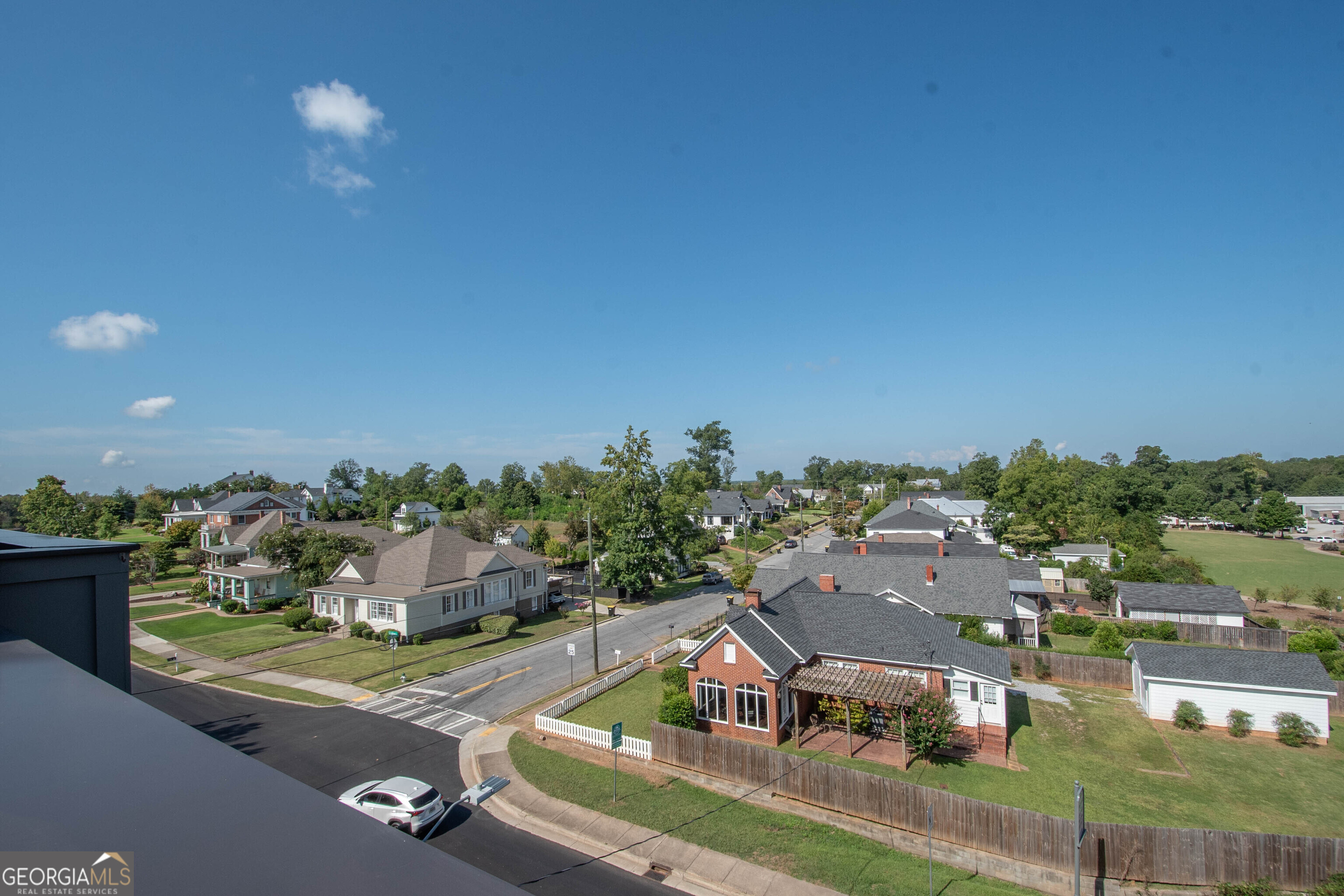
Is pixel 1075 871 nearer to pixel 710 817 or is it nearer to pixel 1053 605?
pixel 710 817

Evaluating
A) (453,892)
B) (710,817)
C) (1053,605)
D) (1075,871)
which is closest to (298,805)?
(453,892)

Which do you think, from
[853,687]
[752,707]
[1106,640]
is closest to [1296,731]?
[1106,640]

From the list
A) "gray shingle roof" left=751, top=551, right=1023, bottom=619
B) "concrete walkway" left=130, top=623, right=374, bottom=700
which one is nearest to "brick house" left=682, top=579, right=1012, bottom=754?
"gray shingle roof" left=751, top=551, right=1023, bottom=619

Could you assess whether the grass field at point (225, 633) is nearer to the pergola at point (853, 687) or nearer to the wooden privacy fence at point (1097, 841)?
the pergola at point (853, 687)

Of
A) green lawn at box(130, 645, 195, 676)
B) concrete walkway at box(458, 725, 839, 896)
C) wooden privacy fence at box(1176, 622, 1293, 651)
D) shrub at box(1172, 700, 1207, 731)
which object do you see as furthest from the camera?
wooden privacy fence at box(1176, 622, 1293, 651)

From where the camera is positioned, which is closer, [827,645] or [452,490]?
[827,645]

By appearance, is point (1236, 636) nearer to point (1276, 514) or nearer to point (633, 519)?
point (633, 519)

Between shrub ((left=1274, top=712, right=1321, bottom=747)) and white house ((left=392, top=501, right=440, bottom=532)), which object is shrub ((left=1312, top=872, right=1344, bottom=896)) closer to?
shrub ((left=1274, top=712, right=1321, bottom=747))
